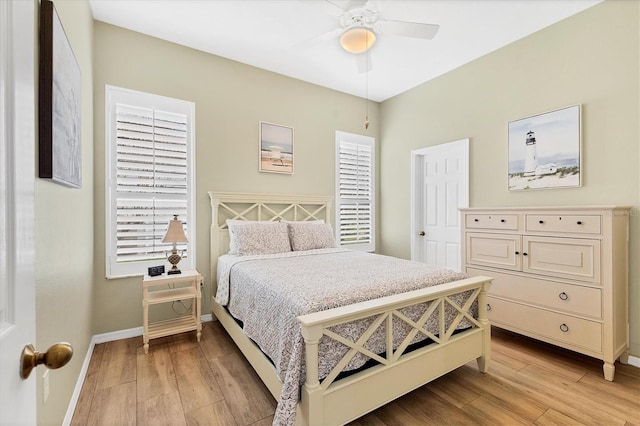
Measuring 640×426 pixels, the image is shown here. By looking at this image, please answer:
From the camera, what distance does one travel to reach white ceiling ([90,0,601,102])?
254 centimetres

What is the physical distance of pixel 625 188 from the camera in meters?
2.41

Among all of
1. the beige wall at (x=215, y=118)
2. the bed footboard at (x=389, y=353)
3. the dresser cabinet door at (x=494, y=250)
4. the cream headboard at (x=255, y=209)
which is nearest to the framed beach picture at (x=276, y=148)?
the beige wall at (x=215, y=118)

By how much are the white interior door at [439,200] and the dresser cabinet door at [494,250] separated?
2.30 feet

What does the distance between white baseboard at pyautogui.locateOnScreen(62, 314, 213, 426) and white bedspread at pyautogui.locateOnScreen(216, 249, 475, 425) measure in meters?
0.95

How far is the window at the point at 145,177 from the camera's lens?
282cm

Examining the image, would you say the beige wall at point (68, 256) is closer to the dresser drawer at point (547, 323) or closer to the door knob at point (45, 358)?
the door knob at point (45, 358)

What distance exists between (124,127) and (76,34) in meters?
0.97

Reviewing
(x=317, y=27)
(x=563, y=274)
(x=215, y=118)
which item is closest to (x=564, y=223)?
(x=563, y=274)

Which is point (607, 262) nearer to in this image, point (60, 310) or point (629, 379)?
point (629, 379)

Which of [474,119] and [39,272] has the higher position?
[474,119]

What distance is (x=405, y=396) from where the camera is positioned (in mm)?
1968

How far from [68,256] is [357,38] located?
8.82ft

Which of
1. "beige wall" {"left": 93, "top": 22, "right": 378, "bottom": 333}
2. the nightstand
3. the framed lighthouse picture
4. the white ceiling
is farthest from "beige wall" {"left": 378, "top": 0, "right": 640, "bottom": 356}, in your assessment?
the nightstand

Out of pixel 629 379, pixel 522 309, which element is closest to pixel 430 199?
pixel 522 309
